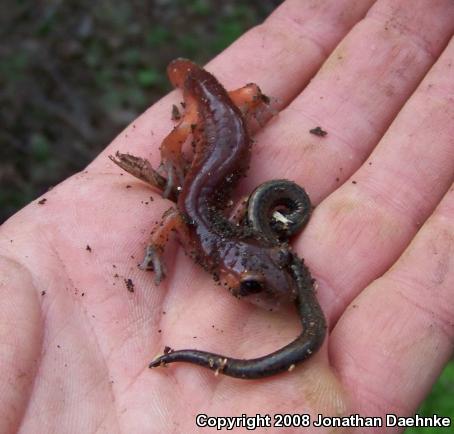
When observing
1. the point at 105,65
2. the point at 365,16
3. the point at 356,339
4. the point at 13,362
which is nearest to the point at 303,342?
the point at 356,339

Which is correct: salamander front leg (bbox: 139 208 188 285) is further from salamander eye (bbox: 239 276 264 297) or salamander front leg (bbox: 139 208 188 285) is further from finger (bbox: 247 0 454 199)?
finger (bbox: 247 0 454 199)

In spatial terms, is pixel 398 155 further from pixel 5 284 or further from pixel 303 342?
pixel 5 284

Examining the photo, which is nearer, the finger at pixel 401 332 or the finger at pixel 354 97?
the finger at pixel 401 332

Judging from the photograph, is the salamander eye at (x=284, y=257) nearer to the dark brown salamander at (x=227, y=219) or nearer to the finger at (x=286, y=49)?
the dark brown salamander at (x=227, y=219)

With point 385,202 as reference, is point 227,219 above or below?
above

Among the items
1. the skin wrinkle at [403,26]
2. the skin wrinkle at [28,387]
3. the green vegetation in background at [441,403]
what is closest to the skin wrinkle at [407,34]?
the skin wrinkle at [403,26]

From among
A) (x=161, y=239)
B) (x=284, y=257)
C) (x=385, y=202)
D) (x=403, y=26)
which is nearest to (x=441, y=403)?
(x=385, y=202)

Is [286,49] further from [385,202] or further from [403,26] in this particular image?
[385,202]

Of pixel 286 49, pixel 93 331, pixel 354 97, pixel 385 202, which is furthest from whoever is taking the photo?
pixel 286 49
